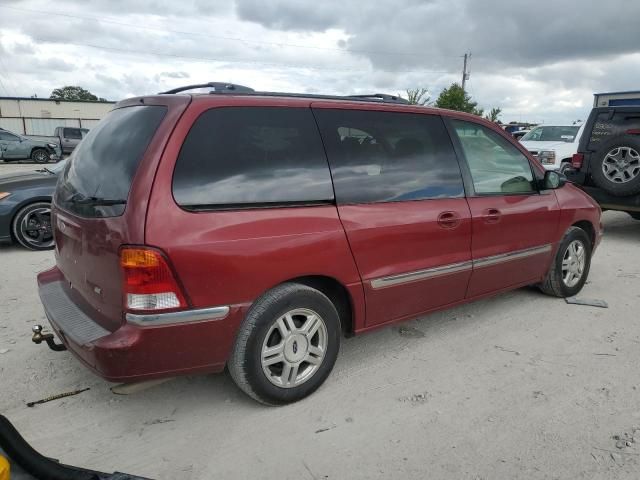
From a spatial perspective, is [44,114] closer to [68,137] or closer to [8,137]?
[68,137]

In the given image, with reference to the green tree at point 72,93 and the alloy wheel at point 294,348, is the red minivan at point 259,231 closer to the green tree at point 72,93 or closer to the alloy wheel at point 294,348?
the alloy wheel at point 294,348

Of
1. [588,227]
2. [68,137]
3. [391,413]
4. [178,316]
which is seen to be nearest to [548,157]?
[588,227]

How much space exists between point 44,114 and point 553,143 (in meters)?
40.7

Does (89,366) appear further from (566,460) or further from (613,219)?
(613,219)

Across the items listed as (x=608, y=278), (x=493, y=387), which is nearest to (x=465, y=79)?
(x=608, y=278)

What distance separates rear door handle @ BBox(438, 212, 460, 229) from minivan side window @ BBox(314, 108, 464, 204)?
0.45 feet

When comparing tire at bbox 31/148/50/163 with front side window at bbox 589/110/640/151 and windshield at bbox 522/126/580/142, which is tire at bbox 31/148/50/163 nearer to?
windshield at bbox 522/126/580/142

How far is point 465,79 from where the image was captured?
45.9 meters

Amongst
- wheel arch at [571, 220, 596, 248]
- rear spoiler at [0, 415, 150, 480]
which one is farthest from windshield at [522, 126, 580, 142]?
rear spoiler at [0, 415, 150, 480]

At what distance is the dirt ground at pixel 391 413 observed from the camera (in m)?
2.42

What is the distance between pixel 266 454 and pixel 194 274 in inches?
37.6

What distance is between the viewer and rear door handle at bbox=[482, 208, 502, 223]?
144 inches

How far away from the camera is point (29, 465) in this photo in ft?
5.08

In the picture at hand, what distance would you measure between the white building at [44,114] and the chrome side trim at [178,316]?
3801cm
